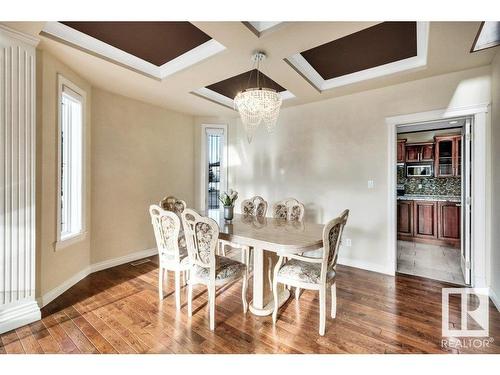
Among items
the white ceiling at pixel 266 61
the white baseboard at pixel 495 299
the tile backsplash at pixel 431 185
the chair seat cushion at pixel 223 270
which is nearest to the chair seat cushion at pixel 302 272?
the chair seat cushion at pixel 223 270

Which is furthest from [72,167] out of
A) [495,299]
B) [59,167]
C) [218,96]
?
[495,299]

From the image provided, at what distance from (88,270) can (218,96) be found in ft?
10.7

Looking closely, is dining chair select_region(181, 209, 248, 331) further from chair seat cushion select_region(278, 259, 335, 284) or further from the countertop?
the countertop

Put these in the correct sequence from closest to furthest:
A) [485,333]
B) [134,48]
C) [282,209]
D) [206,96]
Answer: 1. [485,333]
2. [134,48]
3. [282,209]
4. [206,96]

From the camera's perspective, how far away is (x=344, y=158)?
11.9 ft

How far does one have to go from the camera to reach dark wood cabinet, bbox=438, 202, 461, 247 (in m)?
4.67

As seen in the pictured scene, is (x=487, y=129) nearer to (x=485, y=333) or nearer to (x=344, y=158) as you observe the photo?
(x=344, y=158)

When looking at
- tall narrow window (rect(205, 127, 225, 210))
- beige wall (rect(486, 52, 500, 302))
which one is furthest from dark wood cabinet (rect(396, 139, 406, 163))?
tall narrow window (rect(205, 127, 225, 210))

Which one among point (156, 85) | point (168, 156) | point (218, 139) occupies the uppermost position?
point (156, 85)

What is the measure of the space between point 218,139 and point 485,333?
4.53 metres

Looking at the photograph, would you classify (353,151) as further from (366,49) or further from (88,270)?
(88,270)

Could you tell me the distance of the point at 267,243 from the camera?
1969 mm

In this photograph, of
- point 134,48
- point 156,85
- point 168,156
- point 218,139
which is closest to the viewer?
point 134,48
